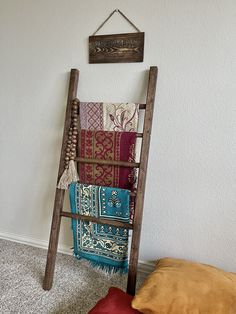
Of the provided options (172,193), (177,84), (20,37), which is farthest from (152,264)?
(20,37)

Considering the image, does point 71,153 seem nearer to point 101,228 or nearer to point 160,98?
point 101,228

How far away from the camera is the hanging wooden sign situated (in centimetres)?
125

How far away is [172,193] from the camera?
52.2 inches

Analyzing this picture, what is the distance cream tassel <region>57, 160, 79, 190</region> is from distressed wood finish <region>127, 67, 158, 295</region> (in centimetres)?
38

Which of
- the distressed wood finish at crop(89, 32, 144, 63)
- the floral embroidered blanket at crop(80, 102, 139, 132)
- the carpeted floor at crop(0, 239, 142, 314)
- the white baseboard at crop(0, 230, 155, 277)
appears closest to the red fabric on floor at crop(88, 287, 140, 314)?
the carpeted floor at crop(0, 239, 142, 314)

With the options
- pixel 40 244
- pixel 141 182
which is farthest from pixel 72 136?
pixel 40 244

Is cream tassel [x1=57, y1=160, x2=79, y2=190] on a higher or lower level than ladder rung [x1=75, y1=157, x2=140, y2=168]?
lower

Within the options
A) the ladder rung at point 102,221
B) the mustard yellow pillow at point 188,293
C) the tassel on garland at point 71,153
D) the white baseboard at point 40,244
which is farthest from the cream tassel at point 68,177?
the mustard yellow pillow at point 188,293

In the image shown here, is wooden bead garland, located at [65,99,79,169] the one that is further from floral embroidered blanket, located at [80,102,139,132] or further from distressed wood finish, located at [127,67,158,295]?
distressed wood finish, located at [127,67,158,295]

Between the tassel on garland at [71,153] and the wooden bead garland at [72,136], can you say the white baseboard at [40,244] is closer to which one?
the tassel on garland at [71,153]

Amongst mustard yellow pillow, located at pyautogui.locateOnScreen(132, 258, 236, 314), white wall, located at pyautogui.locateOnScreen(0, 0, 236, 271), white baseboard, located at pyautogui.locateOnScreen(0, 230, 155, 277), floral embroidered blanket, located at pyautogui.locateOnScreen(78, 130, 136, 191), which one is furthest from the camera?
white baseboard, located at pyautogui.locateOnScreen(0, 230, 155, 277)

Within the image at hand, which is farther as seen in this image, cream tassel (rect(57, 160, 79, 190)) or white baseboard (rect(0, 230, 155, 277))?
white baseboard (rect(0, 230, 155, 277))

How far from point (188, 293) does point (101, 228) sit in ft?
1.86

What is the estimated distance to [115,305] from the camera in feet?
3.27
